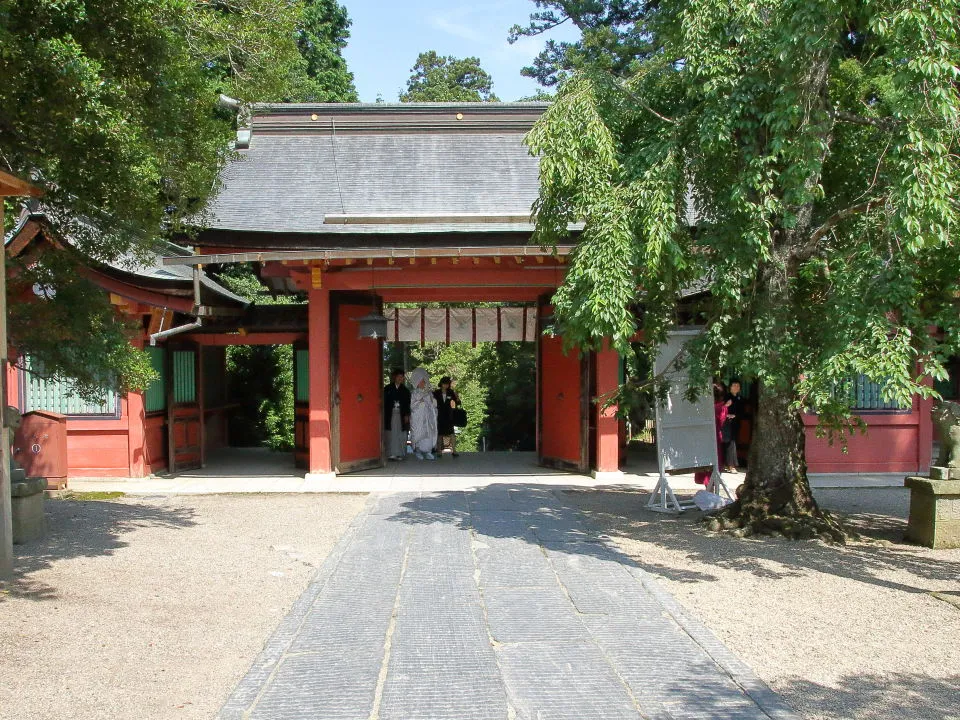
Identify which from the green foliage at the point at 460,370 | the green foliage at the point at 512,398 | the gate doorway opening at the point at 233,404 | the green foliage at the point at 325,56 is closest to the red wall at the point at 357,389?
the gate doorway opening at the point at 233,404

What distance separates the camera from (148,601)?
6.00 meters

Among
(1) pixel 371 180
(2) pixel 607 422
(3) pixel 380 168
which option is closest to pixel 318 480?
(2) pixel 607 422

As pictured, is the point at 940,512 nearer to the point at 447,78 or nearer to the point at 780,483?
the point at 780,483

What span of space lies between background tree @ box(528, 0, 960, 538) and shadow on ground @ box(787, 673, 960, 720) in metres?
1.83

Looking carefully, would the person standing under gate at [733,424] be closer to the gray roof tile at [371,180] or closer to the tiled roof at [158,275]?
the gray roof tile at [371,180]

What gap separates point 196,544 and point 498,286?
6.21 m

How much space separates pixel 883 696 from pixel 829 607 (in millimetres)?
1638

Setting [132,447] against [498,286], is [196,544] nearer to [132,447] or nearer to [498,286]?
[132,447]

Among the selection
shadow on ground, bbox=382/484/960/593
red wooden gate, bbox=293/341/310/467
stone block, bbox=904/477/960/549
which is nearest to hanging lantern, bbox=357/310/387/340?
red wooden gate, bbox=293/341/310/467

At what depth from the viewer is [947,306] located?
609 centimetres

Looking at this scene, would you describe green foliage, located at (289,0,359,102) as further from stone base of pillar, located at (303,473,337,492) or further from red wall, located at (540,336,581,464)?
stone base of pillar, located at (303,473,337,492)

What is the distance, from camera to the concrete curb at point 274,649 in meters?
4.09

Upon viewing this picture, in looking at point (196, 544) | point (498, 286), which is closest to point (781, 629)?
point (196, 544)

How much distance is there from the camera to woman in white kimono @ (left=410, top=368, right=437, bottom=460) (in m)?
14.3
